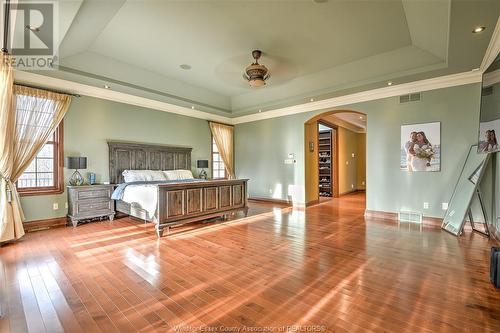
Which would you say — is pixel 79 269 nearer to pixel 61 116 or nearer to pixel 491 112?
pixel 61 116

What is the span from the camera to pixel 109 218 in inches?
204

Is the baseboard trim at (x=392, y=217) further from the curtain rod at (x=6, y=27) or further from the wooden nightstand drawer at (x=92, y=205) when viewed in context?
the curtain rod at (x=6, y=27)

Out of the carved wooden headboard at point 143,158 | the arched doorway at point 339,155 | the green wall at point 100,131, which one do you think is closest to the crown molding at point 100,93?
the green wall at point 100,131

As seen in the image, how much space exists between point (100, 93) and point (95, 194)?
2275 millimetres

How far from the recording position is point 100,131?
5.39 m

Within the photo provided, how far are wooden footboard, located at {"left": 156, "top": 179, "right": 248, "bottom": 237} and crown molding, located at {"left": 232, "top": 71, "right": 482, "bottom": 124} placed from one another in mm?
2861

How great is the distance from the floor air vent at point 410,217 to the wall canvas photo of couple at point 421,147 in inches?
36.8

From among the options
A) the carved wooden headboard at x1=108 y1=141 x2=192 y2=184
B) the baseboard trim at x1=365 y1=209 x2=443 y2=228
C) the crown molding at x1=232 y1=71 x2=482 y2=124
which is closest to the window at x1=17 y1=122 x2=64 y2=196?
the carved wooden headboard at x1=108 y1=141 x2=192 y2=184

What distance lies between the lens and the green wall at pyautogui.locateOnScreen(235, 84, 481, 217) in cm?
458

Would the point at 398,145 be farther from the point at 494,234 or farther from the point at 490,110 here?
the point at 494,234

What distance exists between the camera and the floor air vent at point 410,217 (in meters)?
4.98

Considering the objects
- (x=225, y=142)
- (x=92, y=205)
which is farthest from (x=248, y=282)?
(x=225, y=142)

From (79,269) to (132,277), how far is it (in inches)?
28.9

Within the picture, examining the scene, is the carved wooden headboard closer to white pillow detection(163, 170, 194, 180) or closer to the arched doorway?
white pillow detection(163, 170, 194, 180)
